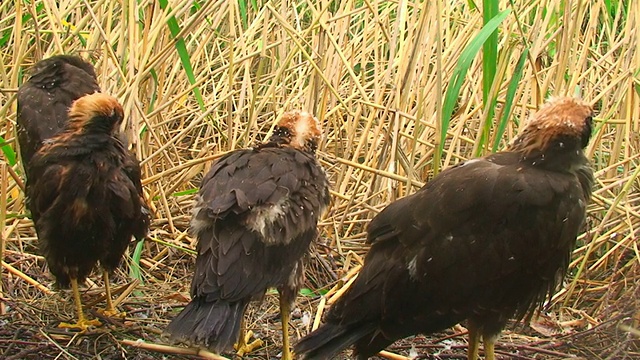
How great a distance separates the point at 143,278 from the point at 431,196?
2049 mm

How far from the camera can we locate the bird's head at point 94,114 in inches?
154

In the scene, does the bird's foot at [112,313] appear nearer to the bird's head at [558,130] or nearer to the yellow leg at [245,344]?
the yellow leg at [245,344]

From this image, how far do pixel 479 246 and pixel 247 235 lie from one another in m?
0.99

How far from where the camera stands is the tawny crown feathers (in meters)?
4.13

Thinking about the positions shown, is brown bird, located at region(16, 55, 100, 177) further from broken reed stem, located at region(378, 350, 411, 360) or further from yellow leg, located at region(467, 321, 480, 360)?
yellow leg, located at region(467, 321, 480, 360)

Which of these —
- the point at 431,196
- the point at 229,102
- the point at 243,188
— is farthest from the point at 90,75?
the point at 431,196

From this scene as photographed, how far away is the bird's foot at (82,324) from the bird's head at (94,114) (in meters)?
0.93

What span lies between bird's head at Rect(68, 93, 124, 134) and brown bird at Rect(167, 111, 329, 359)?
561 millimetres

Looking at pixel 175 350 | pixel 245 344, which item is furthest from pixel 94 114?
pixel 245 344

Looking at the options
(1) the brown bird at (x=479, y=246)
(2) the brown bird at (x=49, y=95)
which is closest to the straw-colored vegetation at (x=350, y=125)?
(2) the brown bird at (x=49, y=95)

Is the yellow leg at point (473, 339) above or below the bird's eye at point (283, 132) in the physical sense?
below

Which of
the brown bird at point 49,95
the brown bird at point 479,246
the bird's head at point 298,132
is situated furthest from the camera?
the brown bird at point 49,95

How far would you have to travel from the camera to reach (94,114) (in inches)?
154

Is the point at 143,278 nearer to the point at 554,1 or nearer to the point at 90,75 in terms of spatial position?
the point at 90,75
